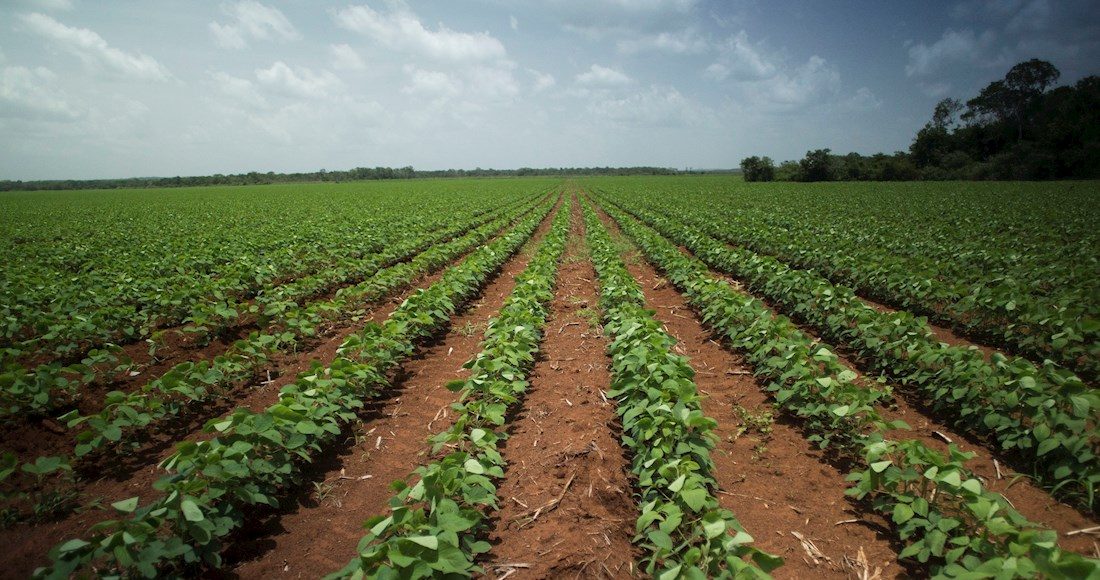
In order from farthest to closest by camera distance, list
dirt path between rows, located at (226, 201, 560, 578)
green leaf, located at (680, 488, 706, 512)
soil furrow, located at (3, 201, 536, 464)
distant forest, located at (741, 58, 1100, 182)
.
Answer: distant forest, located at (741, 58, 1100, 182)
soil furrow, located at (3, 201, 536, 464)
dirt path between rows, located at (226, 201, 560, 578)
green leaf, located at (680, 488, 706, 512)

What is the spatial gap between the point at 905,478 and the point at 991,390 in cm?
221

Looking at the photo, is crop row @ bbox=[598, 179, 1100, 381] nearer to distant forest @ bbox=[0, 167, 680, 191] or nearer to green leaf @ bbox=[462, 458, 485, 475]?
green leaf @ bbox=[462, 458, 485, 475]

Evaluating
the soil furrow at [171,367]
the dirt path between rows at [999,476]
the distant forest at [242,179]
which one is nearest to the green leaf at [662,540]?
the dirt path between rows at [999,476]

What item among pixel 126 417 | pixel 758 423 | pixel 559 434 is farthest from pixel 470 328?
pixel 758 423

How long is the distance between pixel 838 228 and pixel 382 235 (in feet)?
56.1

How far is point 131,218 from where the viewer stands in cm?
2669

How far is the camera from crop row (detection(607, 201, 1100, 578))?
7.60 ft

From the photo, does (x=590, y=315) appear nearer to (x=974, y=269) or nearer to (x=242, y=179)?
(x=974, y=269)

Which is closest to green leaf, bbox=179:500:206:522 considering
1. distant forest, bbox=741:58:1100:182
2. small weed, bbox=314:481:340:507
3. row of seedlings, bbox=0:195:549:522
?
row of seedlings, bbox=0:195:549:522

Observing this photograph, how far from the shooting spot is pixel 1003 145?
209 ft

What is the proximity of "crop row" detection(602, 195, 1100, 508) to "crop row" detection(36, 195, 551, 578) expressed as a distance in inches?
239

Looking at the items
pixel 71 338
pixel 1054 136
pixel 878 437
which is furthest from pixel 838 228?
pixel 1054 136

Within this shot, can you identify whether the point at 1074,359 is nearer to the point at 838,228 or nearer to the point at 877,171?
the point at 838,228

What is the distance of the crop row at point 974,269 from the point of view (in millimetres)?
6102
